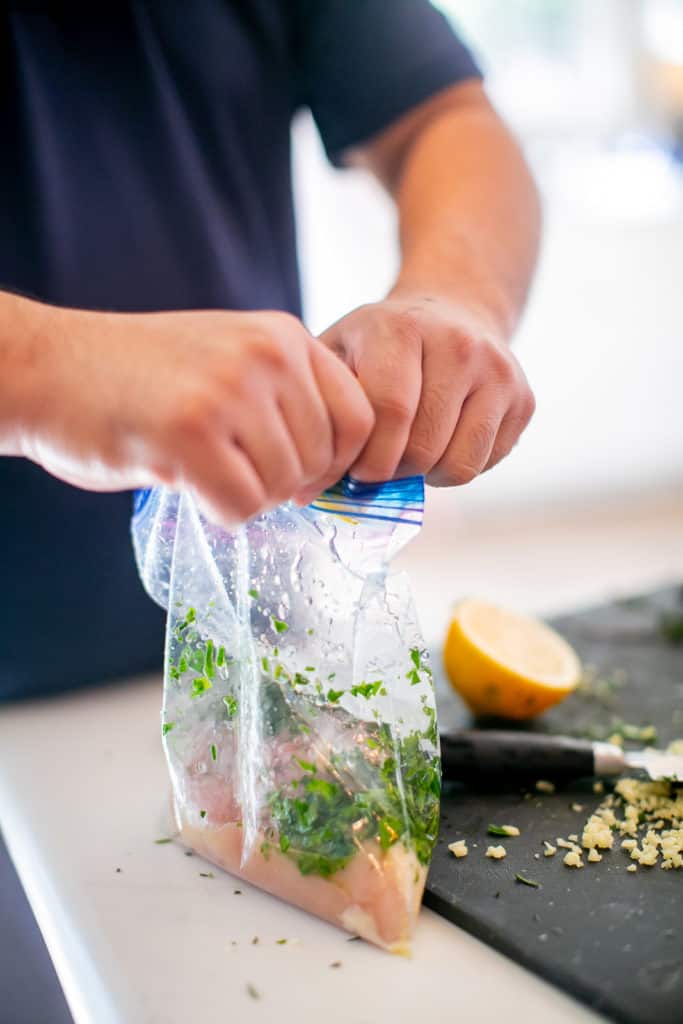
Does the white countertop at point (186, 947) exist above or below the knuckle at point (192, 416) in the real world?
below

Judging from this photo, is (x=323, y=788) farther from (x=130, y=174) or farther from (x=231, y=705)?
(x=130, y=174)

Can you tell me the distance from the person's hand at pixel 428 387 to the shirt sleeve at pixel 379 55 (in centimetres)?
42

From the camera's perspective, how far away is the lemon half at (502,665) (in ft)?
2.57

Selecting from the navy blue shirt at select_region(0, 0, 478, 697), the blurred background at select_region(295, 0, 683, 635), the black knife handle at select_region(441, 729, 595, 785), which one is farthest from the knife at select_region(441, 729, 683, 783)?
the blurred background at select_region(295, 0, 683, 635)

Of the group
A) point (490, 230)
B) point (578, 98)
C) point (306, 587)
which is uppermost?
point (578, 98)

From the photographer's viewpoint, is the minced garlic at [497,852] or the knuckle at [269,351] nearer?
the knuckle at [269,351]

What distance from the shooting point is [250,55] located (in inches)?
35.5

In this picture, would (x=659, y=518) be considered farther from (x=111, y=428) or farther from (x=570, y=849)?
(x=111, y=428)

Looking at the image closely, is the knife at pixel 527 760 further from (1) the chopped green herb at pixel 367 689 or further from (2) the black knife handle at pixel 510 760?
(1) the chopped green herb at pixel 367 689

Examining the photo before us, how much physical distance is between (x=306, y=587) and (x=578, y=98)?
2006mm

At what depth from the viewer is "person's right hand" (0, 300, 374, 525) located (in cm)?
44

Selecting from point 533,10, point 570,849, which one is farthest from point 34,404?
point 533,10

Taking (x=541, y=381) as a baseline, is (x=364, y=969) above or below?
below

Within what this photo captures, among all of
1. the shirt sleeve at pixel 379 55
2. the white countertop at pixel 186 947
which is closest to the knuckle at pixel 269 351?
the white countertop at pixel 186 947
